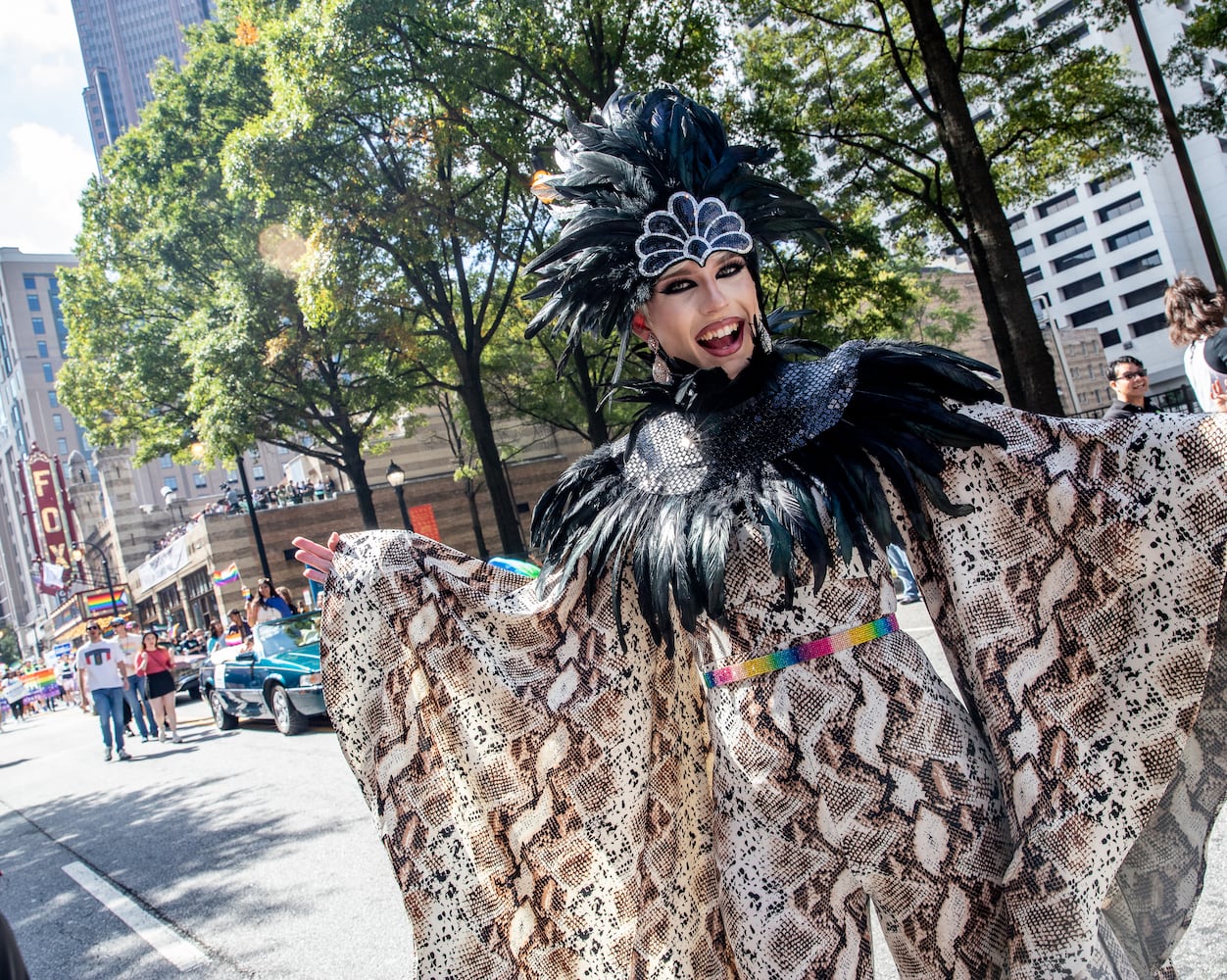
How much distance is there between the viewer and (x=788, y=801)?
1860mm

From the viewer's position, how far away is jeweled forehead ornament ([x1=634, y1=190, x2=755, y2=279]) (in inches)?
82.9

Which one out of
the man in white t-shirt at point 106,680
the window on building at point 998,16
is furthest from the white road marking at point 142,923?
the window on building at point 998,16

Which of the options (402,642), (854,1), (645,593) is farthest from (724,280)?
(854,1)

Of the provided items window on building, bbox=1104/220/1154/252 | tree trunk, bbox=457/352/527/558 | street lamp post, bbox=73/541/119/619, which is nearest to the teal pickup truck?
tree trunk, bbox=457/352/527/558

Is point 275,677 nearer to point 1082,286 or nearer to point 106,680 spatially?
point 106,680

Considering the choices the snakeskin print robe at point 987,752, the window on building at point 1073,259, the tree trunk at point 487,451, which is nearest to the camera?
the snakeskin print robe at point 987,752

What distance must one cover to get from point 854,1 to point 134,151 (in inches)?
646

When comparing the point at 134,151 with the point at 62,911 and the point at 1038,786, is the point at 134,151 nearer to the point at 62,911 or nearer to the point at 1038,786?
the point at 62,911

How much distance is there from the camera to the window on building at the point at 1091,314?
75.4 meters

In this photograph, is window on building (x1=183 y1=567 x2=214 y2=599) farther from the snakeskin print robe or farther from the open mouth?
the snakeskin print robe

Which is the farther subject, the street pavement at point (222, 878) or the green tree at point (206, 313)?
the green tree at point (206, 313)

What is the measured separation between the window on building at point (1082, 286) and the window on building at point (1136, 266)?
137cm

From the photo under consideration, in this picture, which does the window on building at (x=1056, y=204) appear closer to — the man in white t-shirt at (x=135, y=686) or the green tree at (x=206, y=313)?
the green tree at (x=206, y=313)

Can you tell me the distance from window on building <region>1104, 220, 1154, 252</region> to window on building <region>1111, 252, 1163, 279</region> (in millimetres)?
1306
